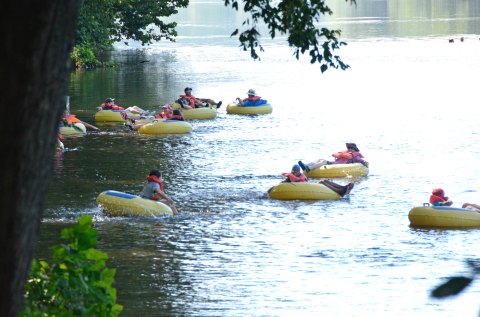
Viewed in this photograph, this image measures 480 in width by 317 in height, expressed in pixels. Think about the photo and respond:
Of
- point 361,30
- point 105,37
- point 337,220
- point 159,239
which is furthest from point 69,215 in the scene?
point 361,30

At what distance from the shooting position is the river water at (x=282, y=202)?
12711 mm

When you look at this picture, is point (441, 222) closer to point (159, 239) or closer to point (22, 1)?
point (159, 239)

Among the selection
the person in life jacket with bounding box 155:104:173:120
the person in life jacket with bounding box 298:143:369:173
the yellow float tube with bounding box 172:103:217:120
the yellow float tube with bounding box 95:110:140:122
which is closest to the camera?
the person in life jacket with bounding box 298:143:369:173

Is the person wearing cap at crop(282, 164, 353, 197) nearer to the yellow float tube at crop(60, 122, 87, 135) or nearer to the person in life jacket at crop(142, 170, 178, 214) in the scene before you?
the person in life jacket at crop(142, 170, 178, 214)

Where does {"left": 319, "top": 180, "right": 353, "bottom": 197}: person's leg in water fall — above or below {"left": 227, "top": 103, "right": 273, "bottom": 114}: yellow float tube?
below

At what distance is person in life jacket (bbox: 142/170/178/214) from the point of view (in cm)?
1730

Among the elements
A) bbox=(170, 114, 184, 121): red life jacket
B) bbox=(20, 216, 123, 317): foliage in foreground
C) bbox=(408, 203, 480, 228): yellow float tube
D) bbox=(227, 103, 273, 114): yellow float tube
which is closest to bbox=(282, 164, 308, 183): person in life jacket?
bbox=(408, 203, 480, 228): yellow float tube

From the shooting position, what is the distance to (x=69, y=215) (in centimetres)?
1741

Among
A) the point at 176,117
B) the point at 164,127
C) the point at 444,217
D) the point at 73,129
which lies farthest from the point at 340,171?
the point at 73,129

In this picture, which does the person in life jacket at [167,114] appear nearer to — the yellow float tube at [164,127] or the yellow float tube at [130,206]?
the yellow float tube at [164,127]

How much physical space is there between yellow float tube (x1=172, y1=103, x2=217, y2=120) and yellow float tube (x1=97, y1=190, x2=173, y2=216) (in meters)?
13.9

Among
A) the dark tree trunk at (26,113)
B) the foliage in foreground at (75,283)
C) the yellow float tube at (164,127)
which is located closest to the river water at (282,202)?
the yellow float tube at (164,127)

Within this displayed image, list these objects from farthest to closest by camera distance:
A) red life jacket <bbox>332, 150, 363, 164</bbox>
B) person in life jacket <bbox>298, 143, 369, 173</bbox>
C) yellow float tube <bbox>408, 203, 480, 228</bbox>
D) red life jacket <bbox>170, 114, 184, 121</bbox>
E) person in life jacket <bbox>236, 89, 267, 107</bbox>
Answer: person in life jacket <bbox>236, 89, 267, 107</bbox>, red life jacket <bbox>170, 114, 184, 121</bbox>, red life jacket <bbox>332, 150, 363, 164</bbox>, person in life jacket <bbox>298, 143, 369, 173</bbox>, yellow float tube <bbox>408, 203, 480, 228</bbox>

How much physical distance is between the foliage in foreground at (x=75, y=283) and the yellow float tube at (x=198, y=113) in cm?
2399
